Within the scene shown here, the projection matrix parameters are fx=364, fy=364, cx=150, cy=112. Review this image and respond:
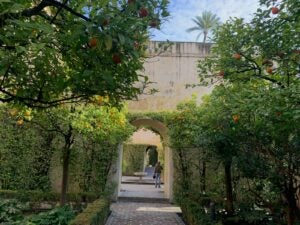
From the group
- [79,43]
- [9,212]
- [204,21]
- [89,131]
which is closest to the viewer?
[79,43]

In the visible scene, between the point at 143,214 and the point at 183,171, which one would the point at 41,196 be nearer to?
the point at 143,214

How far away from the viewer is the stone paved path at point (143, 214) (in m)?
11.0

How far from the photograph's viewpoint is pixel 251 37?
261 inches

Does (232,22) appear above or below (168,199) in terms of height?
above

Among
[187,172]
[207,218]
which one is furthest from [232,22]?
[187,172]

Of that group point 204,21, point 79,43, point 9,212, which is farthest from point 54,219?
point 204,21

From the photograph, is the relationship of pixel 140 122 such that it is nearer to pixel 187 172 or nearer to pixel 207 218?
pixel 187 172

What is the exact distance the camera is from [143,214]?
12.6 m

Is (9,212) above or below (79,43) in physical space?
below

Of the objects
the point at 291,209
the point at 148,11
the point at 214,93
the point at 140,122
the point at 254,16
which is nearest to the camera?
the point at 148,11

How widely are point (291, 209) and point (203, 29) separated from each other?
135 ft

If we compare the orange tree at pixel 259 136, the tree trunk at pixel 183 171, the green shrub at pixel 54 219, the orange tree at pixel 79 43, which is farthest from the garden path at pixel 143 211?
the orange tree at pixel 79 43

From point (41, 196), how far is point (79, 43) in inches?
445

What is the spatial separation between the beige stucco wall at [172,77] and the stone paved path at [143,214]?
185 inches
